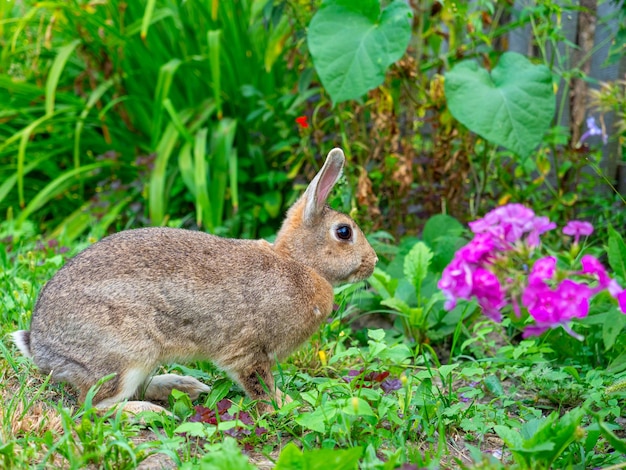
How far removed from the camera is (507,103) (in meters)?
4.30

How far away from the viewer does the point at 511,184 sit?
534cm

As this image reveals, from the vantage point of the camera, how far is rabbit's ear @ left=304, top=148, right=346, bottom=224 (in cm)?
328

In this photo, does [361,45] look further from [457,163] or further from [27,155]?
[27,155]

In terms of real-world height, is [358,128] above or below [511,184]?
above

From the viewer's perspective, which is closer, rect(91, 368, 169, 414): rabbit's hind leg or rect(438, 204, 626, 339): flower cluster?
rect(438, 204, 626, 339): flower cluster

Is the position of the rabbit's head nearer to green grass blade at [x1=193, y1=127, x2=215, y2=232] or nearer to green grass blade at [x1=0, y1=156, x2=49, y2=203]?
green grass blade at [x1=193, y1=127, x2=215, y2=232]

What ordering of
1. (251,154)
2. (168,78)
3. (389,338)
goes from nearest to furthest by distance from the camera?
(389,338) < (168,78) < (251,154)

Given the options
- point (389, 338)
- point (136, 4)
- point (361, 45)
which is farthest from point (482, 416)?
point (136, 4)

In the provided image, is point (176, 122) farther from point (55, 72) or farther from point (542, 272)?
point (542, 272)

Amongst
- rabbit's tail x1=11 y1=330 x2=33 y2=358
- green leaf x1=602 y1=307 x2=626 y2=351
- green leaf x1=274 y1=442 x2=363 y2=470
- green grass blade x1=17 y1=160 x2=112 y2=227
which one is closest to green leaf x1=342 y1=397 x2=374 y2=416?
green leaf x1=274 y1=442 x2=363 y2=470

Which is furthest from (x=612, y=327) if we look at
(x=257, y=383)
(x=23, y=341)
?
(x=23, y=341)

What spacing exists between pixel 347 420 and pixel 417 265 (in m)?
1.67

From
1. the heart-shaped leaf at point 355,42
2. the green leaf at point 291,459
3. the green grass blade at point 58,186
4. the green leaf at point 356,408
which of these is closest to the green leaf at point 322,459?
the green leaf at point 291,459

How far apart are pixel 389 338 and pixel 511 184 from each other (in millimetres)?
1760
